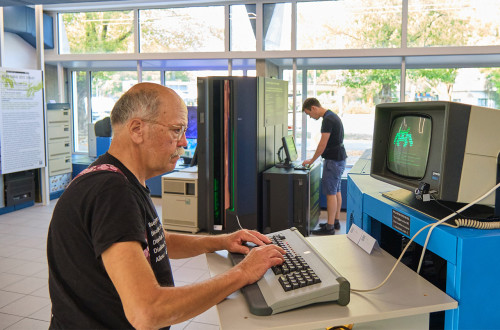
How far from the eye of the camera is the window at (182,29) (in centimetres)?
666

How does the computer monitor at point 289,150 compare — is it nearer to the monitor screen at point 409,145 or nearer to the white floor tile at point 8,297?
the white floor tile at point 8,297

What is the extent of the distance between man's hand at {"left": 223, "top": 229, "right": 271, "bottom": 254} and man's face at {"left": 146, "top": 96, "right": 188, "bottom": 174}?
0.37 metres

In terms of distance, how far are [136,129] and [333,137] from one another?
4052 millimetres

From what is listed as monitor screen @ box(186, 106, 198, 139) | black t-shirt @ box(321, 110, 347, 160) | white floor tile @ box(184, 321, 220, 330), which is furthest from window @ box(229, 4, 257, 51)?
white floor tile @ box(184, 321, 220, 330)

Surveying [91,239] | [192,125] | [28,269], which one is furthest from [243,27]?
[91,239]

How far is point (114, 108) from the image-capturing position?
51.0 inches

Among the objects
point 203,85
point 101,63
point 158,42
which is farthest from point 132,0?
point 203,85

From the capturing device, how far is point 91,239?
116cm

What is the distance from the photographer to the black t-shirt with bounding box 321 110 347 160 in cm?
507

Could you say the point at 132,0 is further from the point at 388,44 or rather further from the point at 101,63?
the point at 388,44

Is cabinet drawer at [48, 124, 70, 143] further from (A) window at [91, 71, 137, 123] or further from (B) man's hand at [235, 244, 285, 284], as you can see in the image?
(B) man's hand at [235, 244, 285, 284]


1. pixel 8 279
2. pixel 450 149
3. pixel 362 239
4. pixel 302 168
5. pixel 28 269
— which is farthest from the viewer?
pixel 302 168

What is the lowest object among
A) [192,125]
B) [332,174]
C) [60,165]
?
[60,165]

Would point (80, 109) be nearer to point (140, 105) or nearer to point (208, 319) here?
point (208, 319)
